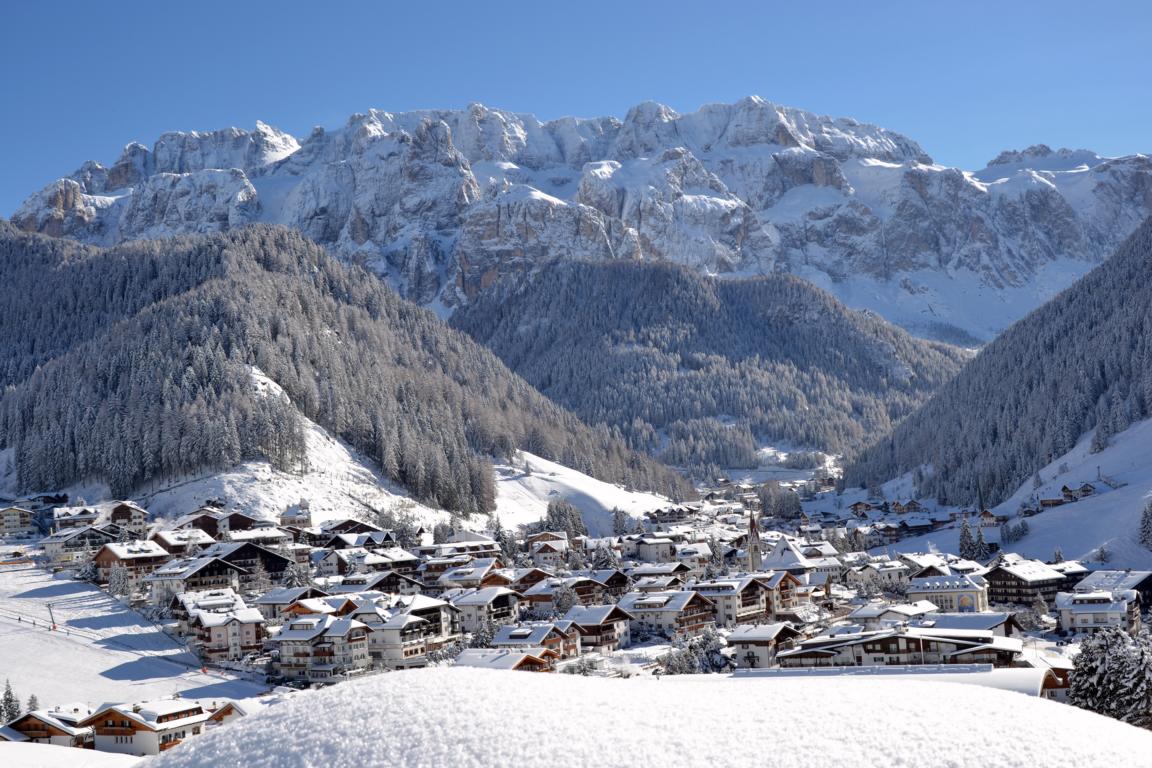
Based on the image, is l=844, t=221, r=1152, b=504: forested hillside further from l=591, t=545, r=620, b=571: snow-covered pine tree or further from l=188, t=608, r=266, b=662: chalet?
l=188, t=608, r=266, b=662: chalet

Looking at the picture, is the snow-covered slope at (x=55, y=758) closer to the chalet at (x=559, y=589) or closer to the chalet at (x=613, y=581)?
the chalet at (x=559, y=589)

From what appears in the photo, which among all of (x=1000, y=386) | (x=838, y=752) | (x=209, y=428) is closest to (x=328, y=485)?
(x=209, y=428)

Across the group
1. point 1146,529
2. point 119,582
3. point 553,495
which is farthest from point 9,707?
point 553,495

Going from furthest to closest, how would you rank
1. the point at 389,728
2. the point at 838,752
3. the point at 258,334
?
1. the point at 258,334
2. the point at 389,728
3. the point at 838,752

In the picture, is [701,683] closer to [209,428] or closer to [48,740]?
[48,740]

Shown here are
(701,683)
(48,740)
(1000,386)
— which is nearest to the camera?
(701,683)

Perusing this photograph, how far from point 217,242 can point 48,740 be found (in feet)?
508

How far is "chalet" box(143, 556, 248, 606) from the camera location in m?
90.2

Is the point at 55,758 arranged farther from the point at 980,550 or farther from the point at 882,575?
the point at 980,550

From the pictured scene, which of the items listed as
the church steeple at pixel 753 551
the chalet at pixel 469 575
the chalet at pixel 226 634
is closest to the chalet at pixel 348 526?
the chalet at pixel 469 575

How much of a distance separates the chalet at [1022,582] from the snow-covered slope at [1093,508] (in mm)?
12267

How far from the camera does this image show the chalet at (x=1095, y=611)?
79.2 m

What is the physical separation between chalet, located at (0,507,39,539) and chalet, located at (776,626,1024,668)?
80066 millimetres

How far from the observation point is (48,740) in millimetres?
50438
